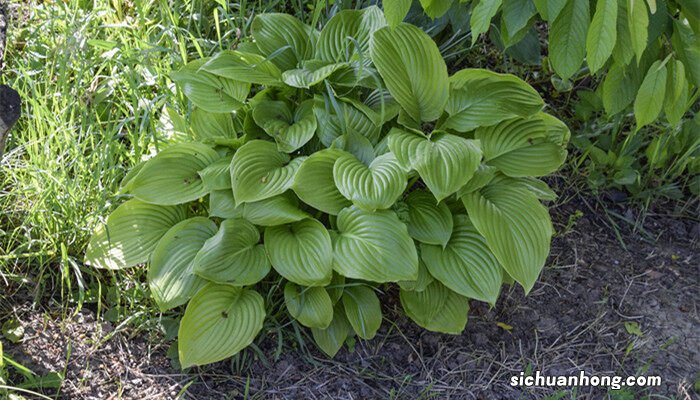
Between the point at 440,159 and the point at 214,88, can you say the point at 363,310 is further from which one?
the point at 214,88

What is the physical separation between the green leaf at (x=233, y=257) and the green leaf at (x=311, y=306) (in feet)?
0.40

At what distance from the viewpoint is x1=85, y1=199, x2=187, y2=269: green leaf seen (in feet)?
7.06

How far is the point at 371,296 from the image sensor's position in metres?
2.18

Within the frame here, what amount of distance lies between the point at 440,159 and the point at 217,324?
2.49 feet

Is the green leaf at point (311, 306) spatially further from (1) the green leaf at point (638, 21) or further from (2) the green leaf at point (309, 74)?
(1) the green leaf at point (638, 21)

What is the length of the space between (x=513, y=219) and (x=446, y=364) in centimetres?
50

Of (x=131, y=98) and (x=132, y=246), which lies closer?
(x=132, y=246)

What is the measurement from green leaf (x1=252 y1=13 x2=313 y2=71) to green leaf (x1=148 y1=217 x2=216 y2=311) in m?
0.64

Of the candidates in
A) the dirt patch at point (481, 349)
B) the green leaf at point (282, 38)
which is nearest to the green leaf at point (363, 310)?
the dirt patch at point (481, 349)

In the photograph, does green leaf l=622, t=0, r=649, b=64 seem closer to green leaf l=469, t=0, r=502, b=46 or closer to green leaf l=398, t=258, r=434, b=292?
green leaf l=469, t=0, r=502, b=46

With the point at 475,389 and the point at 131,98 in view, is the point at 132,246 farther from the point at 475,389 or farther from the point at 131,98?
the point at 475,389

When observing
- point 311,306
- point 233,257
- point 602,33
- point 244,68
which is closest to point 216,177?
point 233,257

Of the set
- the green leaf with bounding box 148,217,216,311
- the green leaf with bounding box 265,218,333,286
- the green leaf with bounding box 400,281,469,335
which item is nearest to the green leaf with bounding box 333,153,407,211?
the green leaf with bounding box 265,218,333,286

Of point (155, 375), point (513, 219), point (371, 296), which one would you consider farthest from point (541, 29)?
point (155, 375)
